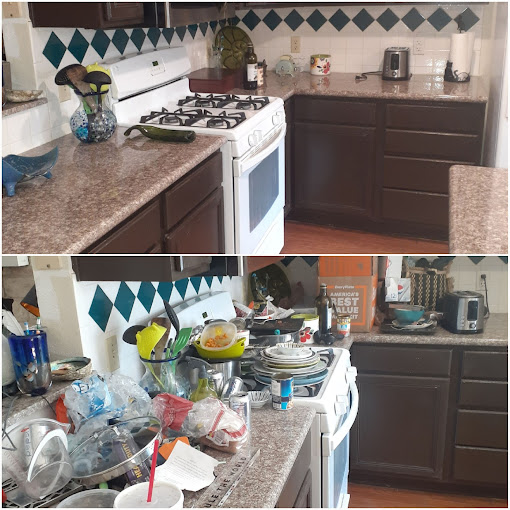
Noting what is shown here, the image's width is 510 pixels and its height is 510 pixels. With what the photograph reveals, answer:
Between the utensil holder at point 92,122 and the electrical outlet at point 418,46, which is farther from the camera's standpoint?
the electrical outlet at point 418,46

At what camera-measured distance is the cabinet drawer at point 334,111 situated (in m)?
3.44

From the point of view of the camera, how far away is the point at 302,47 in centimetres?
398

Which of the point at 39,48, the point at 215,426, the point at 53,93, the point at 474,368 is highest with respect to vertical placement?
the point at 39,48

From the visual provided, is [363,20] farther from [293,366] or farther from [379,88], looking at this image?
[293,366]

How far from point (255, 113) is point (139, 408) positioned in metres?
1.58

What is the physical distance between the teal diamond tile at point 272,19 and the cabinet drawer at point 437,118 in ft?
3.46

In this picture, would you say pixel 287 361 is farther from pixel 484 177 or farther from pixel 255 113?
pixel 255 113

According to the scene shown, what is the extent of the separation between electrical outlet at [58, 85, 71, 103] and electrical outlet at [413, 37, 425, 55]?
2.22 metres

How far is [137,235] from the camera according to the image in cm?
194

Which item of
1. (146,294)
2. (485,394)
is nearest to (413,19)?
(485,394)

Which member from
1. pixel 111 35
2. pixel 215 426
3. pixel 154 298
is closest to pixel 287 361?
pixel 154 298

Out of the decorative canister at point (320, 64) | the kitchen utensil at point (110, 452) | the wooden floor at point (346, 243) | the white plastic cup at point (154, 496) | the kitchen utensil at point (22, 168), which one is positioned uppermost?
the decorative canister at point (320, 64)

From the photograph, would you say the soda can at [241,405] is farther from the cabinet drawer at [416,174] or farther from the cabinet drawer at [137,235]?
the cabinet drawer at [416,174]

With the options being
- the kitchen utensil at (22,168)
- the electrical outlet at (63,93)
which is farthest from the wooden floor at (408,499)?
the electrical outlet at (63,93)
